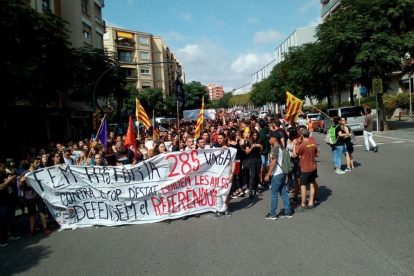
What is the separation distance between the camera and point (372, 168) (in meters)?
10.7

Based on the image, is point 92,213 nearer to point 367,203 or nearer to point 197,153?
point 197,153

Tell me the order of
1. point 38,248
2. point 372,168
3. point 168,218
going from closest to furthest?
1. point 38,248
2. point 168,218
3. point 372,168

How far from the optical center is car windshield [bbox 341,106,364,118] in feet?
72.1

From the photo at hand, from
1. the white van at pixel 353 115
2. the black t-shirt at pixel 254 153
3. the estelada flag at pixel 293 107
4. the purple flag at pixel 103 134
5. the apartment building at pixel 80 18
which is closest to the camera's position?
the black t-shirt at pixel 254 153

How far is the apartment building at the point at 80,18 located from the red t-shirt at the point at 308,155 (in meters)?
24.3

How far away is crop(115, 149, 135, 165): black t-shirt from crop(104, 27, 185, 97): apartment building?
5312 centimetres

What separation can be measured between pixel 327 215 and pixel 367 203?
1.11 m

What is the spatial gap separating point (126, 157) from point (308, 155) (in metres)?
4.49

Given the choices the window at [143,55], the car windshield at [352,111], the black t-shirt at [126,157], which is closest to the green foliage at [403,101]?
the car windshield at [352,111]

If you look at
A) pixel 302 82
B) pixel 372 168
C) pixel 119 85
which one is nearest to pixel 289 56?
pixel 302 82

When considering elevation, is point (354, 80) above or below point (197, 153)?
above

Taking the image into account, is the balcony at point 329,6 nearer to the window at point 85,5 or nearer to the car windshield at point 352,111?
the car windshield at point 352,111

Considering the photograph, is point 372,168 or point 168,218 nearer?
point 168,218

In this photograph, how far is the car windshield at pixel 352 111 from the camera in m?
22.0
